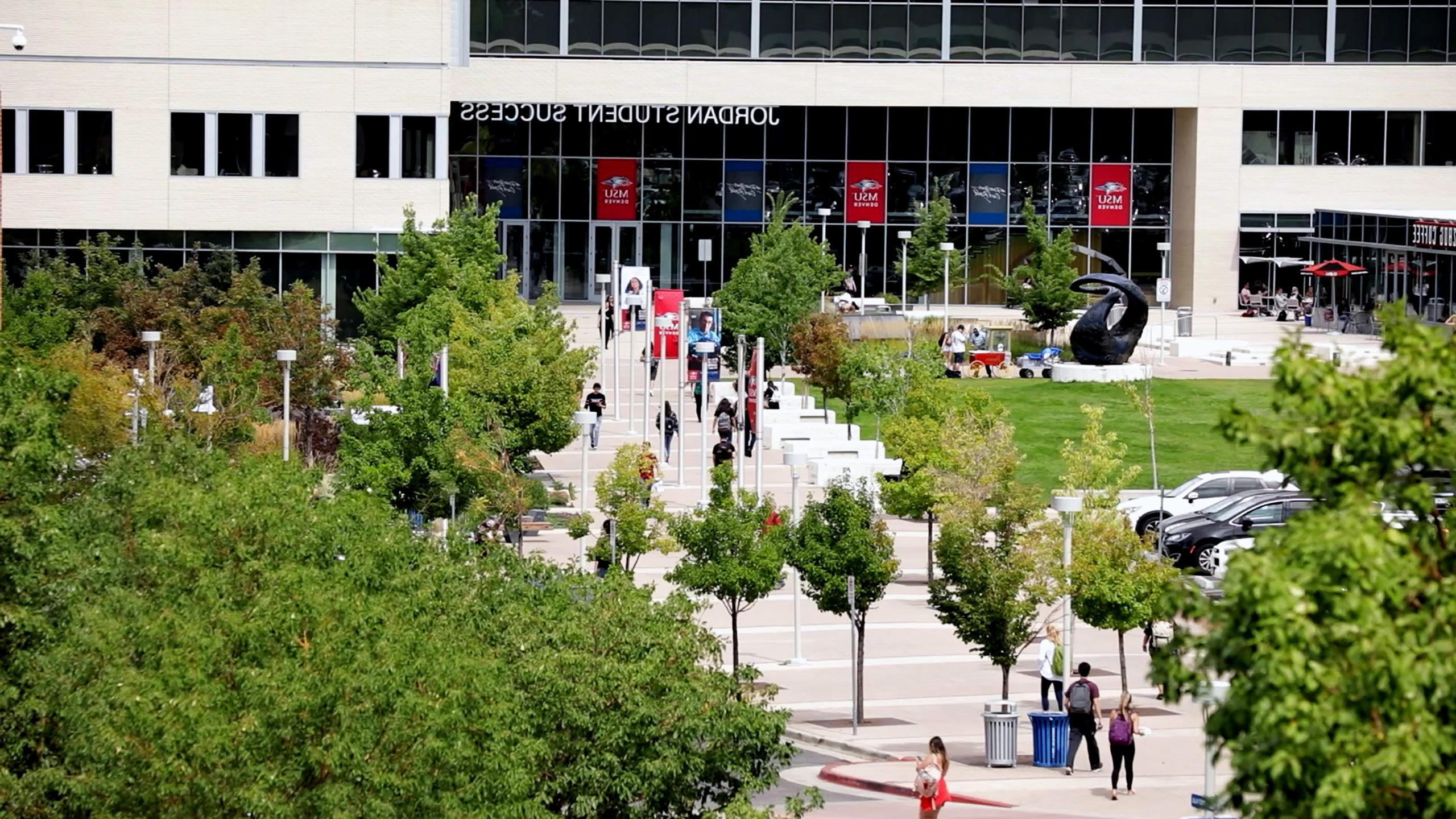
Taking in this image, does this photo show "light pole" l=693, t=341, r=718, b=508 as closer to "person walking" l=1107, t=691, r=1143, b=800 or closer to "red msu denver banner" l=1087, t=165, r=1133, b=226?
"person walking" l=1107, t=691, r=1143, b=800

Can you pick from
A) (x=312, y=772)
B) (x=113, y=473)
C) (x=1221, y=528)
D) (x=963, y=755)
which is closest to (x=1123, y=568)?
(x=963, y=755)

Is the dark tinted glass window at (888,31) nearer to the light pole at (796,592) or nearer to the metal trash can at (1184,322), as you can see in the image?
the metal trash can at (1184,322)

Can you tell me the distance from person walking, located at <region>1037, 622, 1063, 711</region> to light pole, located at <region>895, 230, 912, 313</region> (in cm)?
4287

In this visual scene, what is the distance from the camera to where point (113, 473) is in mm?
23859

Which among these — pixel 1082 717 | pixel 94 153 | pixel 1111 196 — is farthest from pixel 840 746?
pixel 1111 196

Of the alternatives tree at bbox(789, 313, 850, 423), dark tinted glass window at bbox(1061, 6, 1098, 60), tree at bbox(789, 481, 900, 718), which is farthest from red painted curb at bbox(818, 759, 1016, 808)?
dark tinted glass window at bbox(1061, 6, 1098, 60)

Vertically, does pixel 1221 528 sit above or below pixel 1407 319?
below

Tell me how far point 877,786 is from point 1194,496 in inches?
709

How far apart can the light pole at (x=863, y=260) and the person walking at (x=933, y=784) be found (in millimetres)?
49560

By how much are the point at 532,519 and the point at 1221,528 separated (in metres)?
12.8

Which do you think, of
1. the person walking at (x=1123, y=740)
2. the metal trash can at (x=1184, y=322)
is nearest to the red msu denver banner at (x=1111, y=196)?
the metal trash can at (x=1184, y=322)

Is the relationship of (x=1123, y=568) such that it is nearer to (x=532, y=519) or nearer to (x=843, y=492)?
(x=843, y=492)

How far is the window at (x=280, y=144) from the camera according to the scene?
67312 mm

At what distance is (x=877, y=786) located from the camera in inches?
1041
